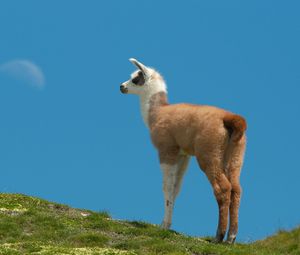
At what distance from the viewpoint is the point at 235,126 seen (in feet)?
76.1

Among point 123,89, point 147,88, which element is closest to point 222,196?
point 147,88

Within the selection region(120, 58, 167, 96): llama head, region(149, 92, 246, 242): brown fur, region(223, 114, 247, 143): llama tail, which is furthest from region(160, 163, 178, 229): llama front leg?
region(120, 58, 167, 96): llama head

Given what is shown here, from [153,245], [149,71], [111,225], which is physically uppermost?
[149,71]

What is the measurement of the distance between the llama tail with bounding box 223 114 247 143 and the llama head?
460cm

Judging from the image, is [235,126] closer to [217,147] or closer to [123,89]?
[217,147]

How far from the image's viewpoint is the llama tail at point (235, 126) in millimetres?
23156

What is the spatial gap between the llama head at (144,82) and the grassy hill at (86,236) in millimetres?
5195

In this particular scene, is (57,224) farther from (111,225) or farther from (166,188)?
(166,188)

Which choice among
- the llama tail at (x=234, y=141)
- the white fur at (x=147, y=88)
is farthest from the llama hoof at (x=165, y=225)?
the white fur at (x=147, y=88)

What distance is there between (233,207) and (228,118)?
3025 millimetres

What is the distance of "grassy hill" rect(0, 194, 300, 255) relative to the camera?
66.4 feet

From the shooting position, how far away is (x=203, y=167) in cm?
2325

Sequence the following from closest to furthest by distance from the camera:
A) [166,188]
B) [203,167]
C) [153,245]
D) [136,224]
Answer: [153,245], [203,167], [166,188], [136,224]

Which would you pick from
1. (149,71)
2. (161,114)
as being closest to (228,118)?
(161,114)
